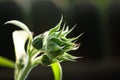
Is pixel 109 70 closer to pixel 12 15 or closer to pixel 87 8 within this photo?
pixel 87 8

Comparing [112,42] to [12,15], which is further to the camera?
[112,42]

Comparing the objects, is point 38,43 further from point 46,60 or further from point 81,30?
point 81,30

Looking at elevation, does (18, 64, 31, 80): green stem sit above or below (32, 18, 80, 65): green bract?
below

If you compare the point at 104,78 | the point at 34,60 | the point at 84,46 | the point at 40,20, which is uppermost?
the point at 40,20

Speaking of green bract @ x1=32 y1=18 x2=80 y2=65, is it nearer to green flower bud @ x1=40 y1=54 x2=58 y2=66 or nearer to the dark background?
green flower bud @ x1=40 y1=54 x2=58 y2=66

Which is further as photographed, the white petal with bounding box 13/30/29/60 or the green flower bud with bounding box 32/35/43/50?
the white petal with bounding box 13/30/29/60

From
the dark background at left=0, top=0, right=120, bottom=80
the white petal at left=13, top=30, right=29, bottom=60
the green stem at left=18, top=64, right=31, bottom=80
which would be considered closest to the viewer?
the green stem at left=18, top=64, right=31, bottom=80

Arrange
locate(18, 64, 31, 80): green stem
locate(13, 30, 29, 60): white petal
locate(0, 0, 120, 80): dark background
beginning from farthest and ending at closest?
locate(0, 0, 120, 80): dark background → locate(13, 30, 29, 60): white petal → locate(18, 64, 31, 80): green stem

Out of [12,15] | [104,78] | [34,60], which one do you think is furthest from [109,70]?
[34,60]

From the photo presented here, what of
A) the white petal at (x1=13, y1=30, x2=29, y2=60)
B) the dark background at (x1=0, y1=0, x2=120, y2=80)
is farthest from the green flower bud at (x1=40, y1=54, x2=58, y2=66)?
the dark background at (x1=0, y1=0, x2=120, y2=80)
